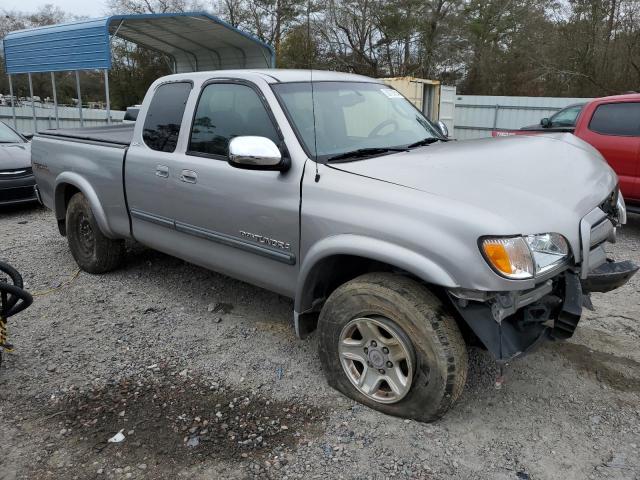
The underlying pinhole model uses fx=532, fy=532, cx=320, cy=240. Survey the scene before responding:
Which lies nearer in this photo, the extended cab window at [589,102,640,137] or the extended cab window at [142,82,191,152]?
the extended cab window at [142,82,191,152]

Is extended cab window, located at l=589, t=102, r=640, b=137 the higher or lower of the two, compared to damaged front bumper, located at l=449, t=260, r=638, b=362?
higher

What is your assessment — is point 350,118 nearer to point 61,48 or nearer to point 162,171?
point 162,171

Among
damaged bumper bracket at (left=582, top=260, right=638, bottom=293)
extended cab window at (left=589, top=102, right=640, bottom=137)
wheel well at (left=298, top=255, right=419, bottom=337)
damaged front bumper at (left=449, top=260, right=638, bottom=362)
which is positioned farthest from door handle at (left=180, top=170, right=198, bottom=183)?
extended cab window at (left=589, top=102, right=640, bottom=137)

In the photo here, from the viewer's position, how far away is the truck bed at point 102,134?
15.5 ft

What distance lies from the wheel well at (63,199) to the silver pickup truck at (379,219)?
148 centimetres

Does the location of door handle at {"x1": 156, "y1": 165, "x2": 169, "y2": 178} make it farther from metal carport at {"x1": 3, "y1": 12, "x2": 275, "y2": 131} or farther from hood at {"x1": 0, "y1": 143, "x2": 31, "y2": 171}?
metal carport at {"x1": 3, "y1": 12, "x2": 275, "y2": 131}

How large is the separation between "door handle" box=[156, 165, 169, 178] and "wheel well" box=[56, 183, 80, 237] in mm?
1703

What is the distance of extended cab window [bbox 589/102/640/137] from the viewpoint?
22.0ft

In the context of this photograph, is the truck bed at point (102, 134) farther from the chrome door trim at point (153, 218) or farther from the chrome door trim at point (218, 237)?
the chrome door trim at point (218, 237)

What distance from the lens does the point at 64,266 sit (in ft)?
18.2

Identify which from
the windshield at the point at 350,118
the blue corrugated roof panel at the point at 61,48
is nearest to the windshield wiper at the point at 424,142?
the windshield at the point at 350,118

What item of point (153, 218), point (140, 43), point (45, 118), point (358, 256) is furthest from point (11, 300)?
point (45, 118)

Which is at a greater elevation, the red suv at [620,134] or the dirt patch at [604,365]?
the red suv at [620,134]

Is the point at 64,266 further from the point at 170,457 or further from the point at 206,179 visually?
the point at 170,457
